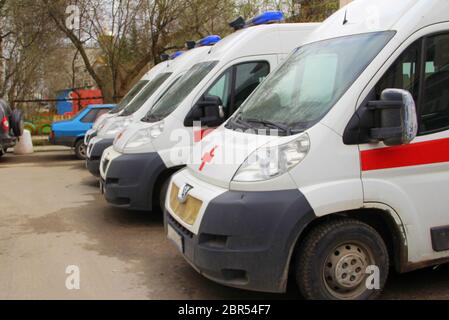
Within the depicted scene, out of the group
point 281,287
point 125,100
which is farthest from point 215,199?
point 125,100

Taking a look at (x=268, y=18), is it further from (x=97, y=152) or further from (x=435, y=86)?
(x=435, y=86)

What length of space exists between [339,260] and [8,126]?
11.0 m

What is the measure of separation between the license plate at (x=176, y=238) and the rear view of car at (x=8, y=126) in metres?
9.46

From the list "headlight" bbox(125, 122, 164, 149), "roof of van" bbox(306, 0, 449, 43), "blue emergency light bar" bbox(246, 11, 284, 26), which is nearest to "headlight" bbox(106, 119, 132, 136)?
"headlight" bbox(125, 122, 164, 149)

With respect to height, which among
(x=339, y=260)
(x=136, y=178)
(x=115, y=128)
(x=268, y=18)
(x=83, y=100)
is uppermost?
(x=268, y=18)

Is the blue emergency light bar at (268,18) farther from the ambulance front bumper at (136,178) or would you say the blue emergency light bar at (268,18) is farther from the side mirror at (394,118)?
the side mirror at (394,118)

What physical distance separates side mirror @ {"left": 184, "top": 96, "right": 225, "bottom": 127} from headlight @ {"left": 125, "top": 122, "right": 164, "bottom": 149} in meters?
0.34

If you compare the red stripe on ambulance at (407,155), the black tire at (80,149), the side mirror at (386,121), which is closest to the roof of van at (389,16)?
the side mirror at (386,121)

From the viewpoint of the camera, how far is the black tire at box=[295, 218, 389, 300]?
3857mm

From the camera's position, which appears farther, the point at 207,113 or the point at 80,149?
the point at 80,149

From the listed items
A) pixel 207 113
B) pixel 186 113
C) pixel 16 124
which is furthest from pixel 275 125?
pixel 16 124

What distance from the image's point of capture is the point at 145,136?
673 cm

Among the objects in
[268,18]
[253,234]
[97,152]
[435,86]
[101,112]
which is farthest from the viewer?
[101,112]

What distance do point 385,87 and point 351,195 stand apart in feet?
2.90
